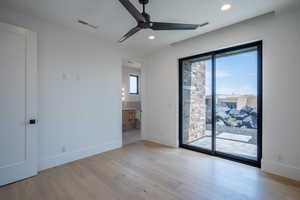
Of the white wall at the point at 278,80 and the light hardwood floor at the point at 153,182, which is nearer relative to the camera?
the light hardwood floor at the point at 153,182

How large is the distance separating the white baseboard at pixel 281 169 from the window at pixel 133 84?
530 cm

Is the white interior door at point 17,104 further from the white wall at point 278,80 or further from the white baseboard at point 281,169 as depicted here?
the white baseboard at point 281,169

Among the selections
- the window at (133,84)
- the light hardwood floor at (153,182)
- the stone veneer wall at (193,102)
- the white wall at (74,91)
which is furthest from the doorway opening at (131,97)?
the light hardwood floor at (153,182)

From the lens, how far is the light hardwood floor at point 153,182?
1980mm

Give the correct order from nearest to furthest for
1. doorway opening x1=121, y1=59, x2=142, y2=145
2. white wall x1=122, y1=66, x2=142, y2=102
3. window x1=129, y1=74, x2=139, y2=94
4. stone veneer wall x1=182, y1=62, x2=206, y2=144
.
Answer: stone veneer wall x1=182, y1=62, x2=206, y2=144 → doorway opening x1=121, y1=59, x2=142, y2=145 → white wall x1=122, y1=66, x2=142, y2=102 → window x1=129, y1=74, x2=139, y2=94

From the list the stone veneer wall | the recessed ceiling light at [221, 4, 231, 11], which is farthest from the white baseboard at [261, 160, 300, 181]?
the recessed ceiling light at [221, 4, 231, 11]

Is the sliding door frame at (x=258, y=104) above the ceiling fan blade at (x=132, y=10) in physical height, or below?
below

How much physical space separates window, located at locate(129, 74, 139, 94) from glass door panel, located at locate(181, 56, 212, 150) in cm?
326

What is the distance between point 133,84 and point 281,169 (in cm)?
569

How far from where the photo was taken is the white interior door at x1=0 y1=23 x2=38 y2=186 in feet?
7.32

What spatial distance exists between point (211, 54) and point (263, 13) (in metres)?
1.13

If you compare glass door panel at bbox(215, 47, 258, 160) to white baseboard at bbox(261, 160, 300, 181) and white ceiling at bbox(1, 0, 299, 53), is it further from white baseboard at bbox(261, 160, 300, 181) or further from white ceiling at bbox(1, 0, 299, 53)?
white ceiling at bbox(1, 0, 299, 53)

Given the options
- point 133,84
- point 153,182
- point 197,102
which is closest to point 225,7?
point 197,102

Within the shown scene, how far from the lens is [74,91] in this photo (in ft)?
10.3
